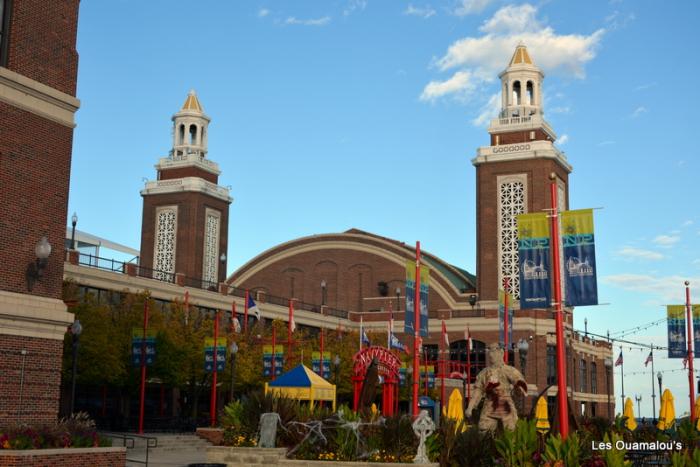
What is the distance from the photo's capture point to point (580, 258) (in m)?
22.5

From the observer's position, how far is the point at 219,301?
234 ft

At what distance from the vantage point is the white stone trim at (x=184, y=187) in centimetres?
9406

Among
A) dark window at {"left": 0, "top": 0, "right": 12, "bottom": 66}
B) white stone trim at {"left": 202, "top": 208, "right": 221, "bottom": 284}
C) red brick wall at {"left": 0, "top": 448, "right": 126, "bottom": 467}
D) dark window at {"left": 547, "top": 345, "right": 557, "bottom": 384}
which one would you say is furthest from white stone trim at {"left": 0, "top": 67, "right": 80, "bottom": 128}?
white stone trim at {"left": 202, "top": 208, "right": 221, "bottom": 284}

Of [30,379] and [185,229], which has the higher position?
[185,229]

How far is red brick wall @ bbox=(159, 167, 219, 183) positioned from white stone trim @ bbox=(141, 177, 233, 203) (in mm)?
729

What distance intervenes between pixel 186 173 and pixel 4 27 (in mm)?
70686

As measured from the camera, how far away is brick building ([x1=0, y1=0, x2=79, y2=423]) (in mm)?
24109

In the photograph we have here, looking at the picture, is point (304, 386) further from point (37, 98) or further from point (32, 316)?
point (37, 98)

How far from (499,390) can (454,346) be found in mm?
61427

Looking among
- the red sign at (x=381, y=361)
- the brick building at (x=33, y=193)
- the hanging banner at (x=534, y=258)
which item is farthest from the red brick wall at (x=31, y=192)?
the red sign at (x=381, y=361)

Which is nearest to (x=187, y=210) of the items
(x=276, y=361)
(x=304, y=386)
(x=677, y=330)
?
(x=276, y=361)

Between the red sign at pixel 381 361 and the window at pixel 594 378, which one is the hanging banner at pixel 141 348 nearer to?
the red sign at pixel 381 361

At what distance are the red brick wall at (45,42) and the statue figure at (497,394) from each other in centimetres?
1382

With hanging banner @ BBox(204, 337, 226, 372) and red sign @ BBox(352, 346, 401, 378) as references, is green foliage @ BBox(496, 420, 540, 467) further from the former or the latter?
hanging banner @ BBox(204, 337, 226, 372)
